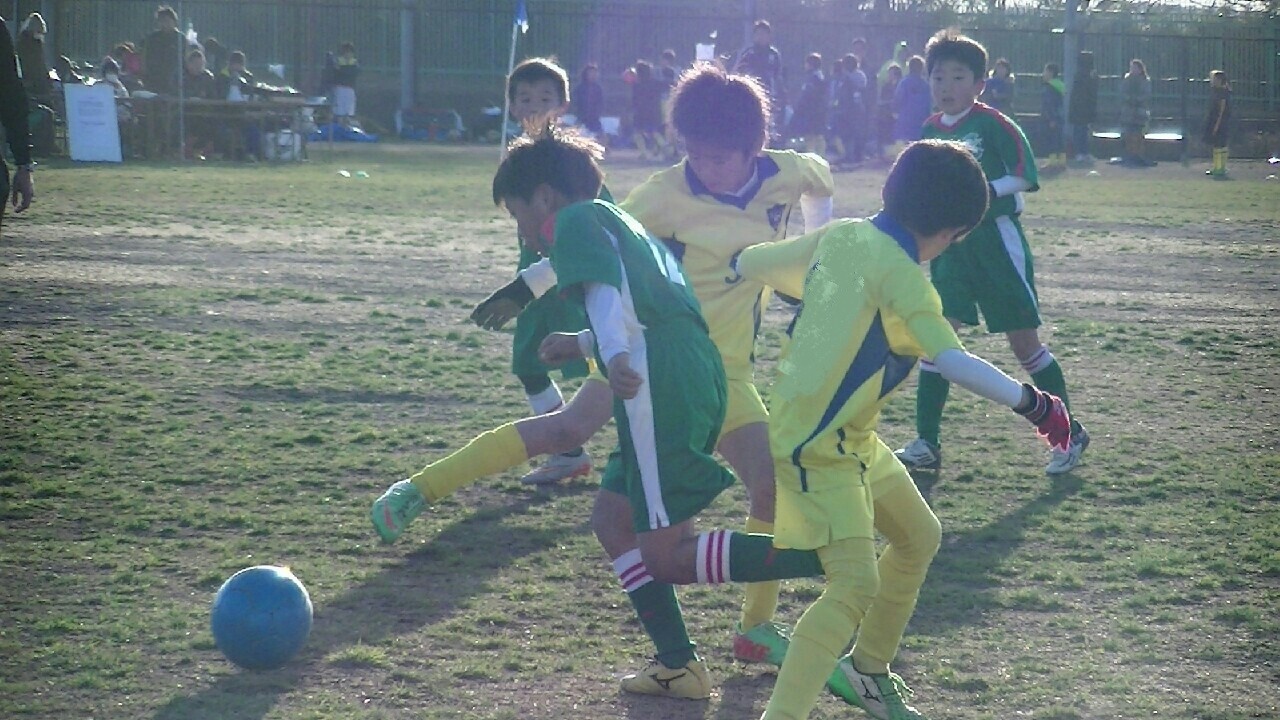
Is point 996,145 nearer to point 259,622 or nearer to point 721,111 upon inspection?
point 721,111

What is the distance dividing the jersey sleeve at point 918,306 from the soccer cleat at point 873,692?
901 millimetres

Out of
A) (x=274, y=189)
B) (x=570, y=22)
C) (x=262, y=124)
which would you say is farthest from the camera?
(x=570, y=22)

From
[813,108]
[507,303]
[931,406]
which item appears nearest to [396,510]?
[507,303]

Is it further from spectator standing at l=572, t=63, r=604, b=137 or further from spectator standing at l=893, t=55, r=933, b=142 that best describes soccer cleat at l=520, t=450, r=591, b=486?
spectator standing at l=572, t=63, r=604, b=137

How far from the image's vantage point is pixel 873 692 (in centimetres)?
398

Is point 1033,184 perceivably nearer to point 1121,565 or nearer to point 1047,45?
point 1121,565

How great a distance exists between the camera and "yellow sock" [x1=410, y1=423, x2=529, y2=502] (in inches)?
210

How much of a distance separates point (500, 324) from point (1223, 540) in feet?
9.30

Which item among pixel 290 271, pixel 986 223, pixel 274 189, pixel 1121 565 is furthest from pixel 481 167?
pixel 1121 565

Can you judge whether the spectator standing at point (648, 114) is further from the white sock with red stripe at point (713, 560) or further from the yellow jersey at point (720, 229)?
the white sock with red stripe at point (713, 560)

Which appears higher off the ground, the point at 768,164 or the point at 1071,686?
the point at 768,164

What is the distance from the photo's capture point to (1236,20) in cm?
4066

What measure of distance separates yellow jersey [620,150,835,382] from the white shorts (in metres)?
27.6

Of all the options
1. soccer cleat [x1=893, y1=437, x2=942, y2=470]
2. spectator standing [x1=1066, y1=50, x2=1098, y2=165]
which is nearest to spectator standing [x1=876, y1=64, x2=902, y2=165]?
spectator standing [x1=1066, y1=50, x2=1098, y2=165]
